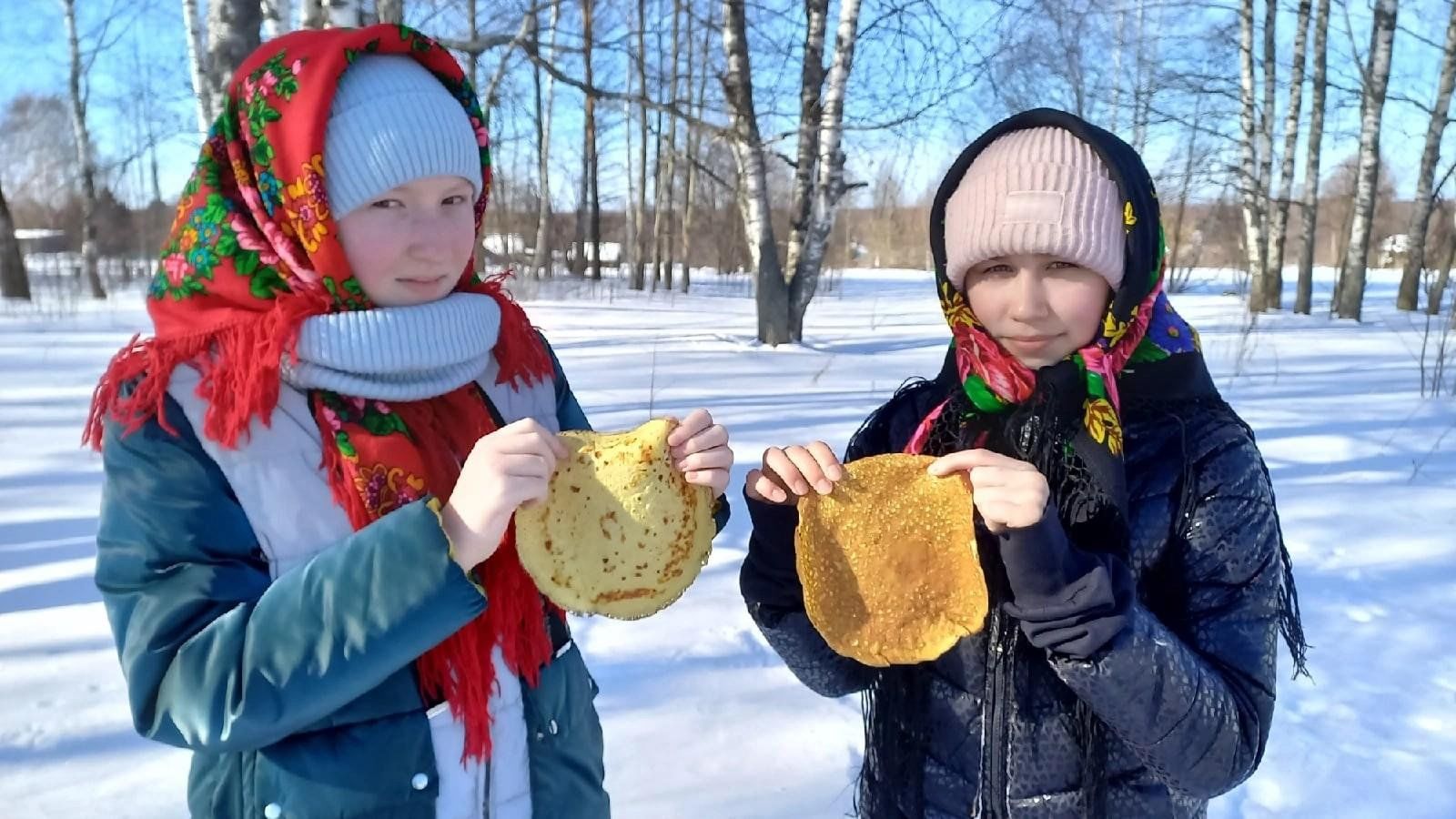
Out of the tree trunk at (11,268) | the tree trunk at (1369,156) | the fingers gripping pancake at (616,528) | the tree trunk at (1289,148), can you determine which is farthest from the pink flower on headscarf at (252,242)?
the tree trunk at (1289,148)

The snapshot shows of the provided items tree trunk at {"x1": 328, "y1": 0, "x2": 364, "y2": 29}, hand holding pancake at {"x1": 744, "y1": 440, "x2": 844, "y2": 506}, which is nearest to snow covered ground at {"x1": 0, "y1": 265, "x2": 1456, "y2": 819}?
hand holding pancake at {"x1": 744, "y1": 440, "x2": 844, "y2": 506}

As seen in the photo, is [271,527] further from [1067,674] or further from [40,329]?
[40,329]

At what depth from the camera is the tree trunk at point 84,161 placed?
542 inches

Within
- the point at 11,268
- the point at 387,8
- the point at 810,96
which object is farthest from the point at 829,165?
the point at 11,268

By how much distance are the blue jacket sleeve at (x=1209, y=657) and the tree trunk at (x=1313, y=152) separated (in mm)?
15708

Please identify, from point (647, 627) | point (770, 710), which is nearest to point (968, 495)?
point (770, 710)

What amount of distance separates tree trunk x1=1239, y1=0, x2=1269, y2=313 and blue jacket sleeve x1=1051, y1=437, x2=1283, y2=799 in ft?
44.3

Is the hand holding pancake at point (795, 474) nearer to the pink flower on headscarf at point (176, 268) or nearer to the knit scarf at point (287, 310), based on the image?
the knit scarf at point (287, 310)

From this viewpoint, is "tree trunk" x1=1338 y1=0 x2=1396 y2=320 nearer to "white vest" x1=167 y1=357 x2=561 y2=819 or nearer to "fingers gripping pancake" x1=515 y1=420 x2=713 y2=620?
"fingers gripping pancake" x1=515 y1=420 x2=713 y2=620

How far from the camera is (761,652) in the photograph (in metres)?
2.54

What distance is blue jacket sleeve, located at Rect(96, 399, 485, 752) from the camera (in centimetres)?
88

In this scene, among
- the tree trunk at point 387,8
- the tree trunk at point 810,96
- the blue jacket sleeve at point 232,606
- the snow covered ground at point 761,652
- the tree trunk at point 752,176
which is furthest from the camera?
the tree trunk at point 810,96

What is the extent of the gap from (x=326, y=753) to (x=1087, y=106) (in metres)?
16.7

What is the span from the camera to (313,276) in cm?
104
